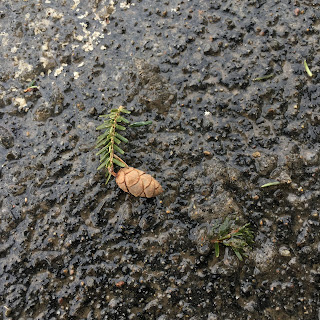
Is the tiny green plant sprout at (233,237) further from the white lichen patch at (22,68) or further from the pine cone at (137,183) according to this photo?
the white lichen patch at (22,68)

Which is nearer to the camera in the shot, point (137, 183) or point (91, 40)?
point (137, 183)

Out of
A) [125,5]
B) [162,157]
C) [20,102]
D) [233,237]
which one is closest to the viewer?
[233,237]

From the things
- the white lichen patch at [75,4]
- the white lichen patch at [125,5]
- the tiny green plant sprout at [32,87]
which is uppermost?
the white lichen patch at [75,4]

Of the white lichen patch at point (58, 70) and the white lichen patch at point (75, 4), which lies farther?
the white lichen patch at point (75, 4)

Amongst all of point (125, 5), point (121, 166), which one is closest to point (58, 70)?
point (125, 5)

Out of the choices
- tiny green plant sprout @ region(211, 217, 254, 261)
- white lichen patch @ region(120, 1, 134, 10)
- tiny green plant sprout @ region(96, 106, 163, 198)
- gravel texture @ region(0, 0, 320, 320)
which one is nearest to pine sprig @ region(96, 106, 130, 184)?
tiny green plant sprout @ region(96, 106, 163, 198)

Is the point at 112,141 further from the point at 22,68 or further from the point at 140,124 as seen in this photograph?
the point at 22,68

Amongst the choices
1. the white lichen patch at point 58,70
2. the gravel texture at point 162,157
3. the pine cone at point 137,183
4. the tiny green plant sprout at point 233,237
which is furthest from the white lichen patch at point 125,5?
the tiny green plant sprout at point 233,237
